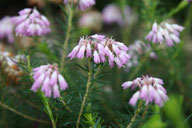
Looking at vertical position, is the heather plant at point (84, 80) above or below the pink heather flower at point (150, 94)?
above

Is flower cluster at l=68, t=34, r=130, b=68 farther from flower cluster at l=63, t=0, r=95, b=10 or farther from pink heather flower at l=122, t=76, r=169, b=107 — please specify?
flower cluster at l=63, t=0, r=95, b=10

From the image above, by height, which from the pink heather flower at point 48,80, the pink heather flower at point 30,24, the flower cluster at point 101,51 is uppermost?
the pink heather flower at point 30,24

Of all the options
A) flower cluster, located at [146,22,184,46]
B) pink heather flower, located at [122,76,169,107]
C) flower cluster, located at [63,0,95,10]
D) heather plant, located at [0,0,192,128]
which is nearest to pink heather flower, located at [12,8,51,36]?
heather plant, located at [0,0,192,128]

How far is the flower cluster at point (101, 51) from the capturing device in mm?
1361

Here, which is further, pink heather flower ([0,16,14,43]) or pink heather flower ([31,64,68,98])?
pink heather flower ([0,16,14,43])

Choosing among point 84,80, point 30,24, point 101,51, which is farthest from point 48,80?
point 30,24

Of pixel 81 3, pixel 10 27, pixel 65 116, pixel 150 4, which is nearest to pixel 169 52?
pixel 150 4

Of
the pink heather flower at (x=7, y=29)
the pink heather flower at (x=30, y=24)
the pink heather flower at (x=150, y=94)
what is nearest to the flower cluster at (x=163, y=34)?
the pink heather flower at (x=150, y=94)

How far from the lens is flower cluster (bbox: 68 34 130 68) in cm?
136

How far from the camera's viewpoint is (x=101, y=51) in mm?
1356

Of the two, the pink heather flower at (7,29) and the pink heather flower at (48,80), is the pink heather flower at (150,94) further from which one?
the pink heather flower at (7,29)

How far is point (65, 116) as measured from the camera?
1795 millimetres

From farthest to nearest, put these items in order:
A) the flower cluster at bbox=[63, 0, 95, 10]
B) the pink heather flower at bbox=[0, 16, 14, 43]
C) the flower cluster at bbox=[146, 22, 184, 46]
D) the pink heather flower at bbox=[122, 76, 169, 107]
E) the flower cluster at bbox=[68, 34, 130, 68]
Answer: the pink heather flower at bbox=[0, 16, 14, 43]
the flower cluster at bbox=[63, 0, 95, 10]
the flower cluster at bbox=[146, 22, 184, 46]
the flower cluster at bbox=[68, 34, 130, 68]
the pink heather flower at bbox=[122, 76, 169, 107]

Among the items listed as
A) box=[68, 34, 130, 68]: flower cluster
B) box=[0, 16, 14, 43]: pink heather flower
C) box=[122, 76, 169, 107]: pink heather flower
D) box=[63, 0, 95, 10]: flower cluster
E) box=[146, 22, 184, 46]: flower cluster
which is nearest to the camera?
box=[122, 76, 169, 107]: pink heather flower
